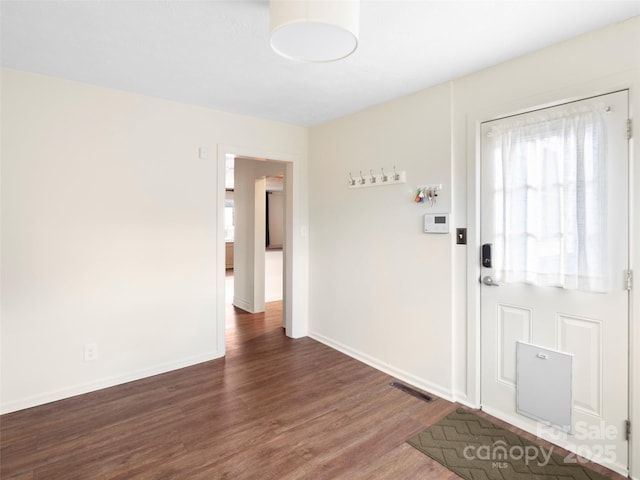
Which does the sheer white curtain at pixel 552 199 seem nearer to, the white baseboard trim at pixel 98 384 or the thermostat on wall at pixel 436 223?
the thermostat on wall at pixel 436 223

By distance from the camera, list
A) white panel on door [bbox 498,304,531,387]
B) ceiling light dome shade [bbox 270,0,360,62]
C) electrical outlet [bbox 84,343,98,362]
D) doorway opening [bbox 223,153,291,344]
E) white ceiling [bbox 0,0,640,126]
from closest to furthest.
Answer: ceiling light dome shade [bbox 270,0,360,62] < white ceiling [bbox 0,0,640,126] < white panel on door [bbox 498,304,531,387] < electrical outlet [bbox 84,343,98,362] < doorway opening [bbox 223,153,291,344]

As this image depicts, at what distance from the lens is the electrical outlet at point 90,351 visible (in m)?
2.80

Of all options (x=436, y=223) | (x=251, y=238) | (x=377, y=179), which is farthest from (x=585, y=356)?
(x=251, y=238)

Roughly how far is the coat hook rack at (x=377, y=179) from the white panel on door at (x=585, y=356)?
61.9 inches

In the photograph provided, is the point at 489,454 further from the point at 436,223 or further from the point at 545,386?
the point at 436,223

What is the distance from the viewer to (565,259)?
2.09m

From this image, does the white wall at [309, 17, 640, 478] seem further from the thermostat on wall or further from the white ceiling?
the white ceiling

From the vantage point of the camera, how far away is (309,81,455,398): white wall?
2.77 metres

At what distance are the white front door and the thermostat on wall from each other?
0.92 ft

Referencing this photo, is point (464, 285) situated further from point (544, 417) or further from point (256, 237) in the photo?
point (256, 237)

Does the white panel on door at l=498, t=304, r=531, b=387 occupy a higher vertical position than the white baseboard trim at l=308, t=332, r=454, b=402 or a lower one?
higher

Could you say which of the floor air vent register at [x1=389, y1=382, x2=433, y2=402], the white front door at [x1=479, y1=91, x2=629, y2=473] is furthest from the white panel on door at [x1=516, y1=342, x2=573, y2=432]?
the floor air vent register at [x1=389, y1=382, x2=433, y2=402]

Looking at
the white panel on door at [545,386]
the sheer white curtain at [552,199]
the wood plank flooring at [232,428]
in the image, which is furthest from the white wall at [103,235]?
the white panel on door at [545,386]

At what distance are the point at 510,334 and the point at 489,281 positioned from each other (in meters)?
0.38
